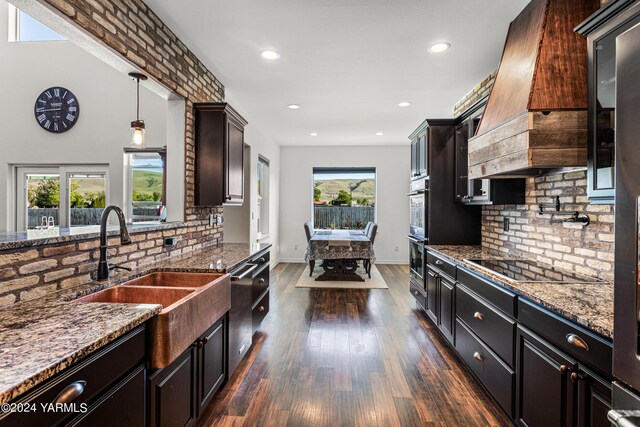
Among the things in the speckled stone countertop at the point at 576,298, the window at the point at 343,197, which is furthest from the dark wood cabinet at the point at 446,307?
the window at the point at 343,197

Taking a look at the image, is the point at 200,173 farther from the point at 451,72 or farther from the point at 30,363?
the point at 451,72

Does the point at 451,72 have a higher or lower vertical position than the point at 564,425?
higher

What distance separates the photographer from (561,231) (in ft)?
7.81

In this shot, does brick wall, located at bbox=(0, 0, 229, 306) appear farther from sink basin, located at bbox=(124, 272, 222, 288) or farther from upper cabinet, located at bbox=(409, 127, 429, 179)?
upper cabinet, located at bbox=(409, 127, 429, 179)

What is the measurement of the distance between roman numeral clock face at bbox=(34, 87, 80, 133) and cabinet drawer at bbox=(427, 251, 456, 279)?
16.8ft

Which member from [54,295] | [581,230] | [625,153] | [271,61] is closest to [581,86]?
[581,230]

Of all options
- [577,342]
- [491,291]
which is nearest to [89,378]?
[577,342]

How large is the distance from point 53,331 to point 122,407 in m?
0.37

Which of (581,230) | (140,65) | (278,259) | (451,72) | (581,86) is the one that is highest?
(451,72)

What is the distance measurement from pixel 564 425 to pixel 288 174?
23.1 feet

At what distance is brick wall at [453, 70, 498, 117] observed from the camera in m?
3.45

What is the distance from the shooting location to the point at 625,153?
3.19 feet

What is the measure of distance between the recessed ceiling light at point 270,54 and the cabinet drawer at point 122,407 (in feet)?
8.93

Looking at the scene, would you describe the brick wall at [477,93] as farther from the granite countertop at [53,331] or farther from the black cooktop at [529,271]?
the granite countertop at [53,331]
